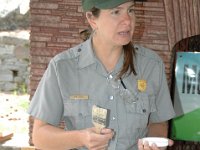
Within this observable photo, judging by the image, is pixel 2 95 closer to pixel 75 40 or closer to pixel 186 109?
pixel 75 40

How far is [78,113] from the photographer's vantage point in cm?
207

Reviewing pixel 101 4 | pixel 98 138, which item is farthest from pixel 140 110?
pixel 101 4

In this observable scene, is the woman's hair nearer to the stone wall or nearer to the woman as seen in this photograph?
the woman

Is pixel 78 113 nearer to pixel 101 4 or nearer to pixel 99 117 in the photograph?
pixel 99 117

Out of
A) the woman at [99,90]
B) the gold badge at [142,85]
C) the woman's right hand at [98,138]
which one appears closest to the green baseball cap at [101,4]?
the woman at [99,90]

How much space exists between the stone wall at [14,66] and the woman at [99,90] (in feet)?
23.6

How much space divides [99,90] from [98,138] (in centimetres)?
44

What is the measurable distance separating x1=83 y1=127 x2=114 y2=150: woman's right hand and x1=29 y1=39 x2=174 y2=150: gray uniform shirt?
12.3 inches

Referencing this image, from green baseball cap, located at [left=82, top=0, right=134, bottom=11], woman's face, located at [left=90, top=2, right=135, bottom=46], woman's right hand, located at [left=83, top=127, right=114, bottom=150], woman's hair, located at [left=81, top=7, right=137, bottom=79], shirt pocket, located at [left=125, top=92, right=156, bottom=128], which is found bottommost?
woman's right hand, located at [left=83, top=127, right=114, bottom=150]

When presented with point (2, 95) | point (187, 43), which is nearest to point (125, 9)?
point (187, 43)

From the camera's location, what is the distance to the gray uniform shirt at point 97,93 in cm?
204

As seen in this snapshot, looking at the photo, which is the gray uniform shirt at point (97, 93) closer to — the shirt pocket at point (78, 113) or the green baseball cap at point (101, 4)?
the shirt pocket at point (78, 113)

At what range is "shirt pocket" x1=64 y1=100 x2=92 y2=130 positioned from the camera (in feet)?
6.77

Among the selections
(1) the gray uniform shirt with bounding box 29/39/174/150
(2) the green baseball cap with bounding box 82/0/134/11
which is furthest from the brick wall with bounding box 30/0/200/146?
(2) the green baseball cap with bounding box 82/0/134/11
